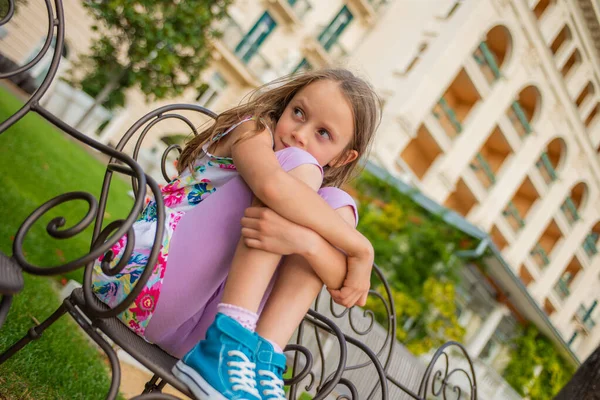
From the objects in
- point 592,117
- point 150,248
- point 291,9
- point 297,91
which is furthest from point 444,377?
point 592,117

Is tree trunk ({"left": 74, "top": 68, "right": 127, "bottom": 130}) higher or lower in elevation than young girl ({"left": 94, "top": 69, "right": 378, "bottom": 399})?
higher

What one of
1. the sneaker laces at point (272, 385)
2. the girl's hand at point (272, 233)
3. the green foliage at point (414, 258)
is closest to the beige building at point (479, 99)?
the green foliage at point (414, 258)

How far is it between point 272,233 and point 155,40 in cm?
1063

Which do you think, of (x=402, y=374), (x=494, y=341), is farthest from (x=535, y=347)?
(x=402, y=374)

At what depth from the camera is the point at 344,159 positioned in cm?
183

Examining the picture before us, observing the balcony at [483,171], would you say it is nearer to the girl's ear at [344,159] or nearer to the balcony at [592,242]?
the balcony at [592,242]

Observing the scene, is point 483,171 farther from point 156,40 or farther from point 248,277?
point 248,277

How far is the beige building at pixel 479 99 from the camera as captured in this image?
47.2 feet

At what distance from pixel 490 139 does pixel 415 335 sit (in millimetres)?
8415

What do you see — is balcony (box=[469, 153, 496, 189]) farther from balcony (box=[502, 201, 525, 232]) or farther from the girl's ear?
the girl's ear

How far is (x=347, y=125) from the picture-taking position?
1674mm

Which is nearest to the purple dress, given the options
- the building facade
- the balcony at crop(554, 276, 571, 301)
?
the building facade

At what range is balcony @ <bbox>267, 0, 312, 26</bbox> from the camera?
17.6 metres

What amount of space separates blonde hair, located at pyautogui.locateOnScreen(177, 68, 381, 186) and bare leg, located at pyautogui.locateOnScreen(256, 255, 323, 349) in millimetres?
504
